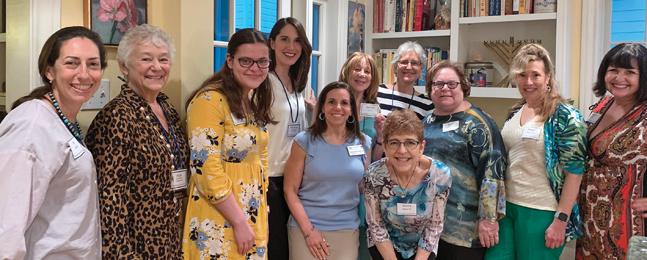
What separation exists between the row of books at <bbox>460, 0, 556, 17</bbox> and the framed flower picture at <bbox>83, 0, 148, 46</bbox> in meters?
2.50

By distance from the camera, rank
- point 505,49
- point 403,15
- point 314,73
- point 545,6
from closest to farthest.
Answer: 1. point 545,6
2. point 314,73
3. point 505,49
4. point 403,15

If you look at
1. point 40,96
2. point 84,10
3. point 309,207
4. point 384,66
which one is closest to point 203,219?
point 309,207

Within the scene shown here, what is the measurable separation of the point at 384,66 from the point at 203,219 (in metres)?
2.47

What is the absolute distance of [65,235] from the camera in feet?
4.77

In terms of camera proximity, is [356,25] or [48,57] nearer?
[48,57]

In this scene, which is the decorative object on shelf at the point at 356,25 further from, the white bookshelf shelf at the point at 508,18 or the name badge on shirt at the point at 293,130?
the name badge on shirt at the point at 293,130

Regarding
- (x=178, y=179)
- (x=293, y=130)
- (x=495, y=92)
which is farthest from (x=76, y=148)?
(x=495, y=92)

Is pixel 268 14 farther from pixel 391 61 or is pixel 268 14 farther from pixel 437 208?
pixel 437 208

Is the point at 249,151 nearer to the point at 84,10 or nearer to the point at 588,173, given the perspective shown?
the point at 84,10

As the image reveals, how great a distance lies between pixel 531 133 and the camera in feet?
7.89

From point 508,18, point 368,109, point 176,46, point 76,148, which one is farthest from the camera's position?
point 508,18

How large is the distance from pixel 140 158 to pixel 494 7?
2.90 metres

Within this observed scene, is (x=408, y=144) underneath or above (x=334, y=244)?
above

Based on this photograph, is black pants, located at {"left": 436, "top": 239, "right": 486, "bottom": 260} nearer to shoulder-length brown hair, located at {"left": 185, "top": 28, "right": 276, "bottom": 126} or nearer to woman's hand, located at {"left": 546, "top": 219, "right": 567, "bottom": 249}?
woman's hand, located at {"left": 546, "top": 219, "right": 567, "bottom": 249}
